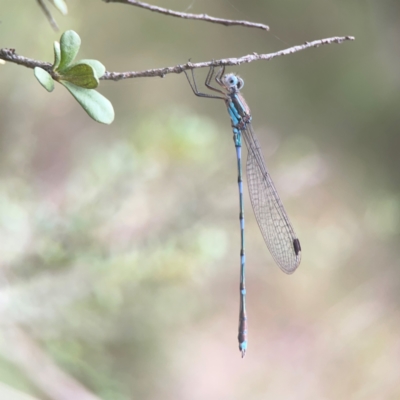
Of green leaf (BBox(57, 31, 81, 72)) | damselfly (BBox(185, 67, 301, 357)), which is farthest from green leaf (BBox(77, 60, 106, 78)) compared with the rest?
damselfly (BBox(185, 67, 301, 357))

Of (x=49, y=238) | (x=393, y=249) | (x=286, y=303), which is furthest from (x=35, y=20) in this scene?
(x=393, y=249)

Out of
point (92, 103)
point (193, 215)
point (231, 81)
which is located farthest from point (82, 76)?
point (193, 215)

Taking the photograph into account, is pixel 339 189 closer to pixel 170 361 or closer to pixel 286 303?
pixel 286 303

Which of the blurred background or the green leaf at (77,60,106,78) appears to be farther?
the blurred background

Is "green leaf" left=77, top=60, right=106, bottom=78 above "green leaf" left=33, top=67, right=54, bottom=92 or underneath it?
above

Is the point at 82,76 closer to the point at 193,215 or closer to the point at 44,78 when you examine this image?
the point at 44,78

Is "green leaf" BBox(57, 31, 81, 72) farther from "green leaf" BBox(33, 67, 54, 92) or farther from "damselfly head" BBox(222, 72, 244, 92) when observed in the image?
"damselfly head" BBox(222, 72, 244, 92)
